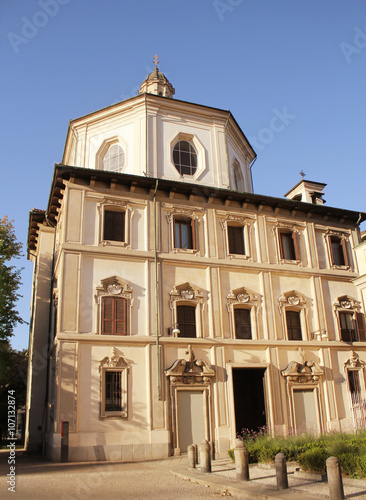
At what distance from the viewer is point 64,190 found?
20.4 metres

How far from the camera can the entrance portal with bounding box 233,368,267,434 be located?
2011 cm

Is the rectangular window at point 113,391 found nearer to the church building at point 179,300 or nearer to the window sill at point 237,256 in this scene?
the church building at point 179,300

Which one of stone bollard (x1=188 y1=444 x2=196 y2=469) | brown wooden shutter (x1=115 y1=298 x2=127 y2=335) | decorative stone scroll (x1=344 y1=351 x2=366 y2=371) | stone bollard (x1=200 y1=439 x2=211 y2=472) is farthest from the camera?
decorative stone scroll (x1=344 y1=351 x2=366 y2=371)

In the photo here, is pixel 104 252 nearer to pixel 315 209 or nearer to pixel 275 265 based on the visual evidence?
pixel 275 265

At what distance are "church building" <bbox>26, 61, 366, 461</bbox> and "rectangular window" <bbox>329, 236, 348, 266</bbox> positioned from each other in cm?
7

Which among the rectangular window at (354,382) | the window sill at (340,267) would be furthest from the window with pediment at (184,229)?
the rectangular window at (354,382)

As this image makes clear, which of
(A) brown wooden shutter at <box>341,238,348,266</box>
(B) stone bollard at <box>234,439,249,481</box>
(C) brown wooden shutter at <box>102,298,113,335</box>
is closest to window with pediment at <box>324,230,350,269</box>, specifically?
(A) brown wooden shutter at <box>341,238,348,266</box>

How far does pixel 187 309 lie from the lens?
20016 millimetres

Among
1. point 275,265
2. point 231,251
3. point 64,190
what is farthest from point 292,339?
point 64,190

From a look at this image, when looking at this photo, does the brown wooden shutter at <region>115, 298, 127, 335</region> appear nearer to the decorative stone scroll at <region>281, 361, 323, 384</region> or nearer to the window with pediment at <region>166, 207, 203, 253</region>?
Result: the window with pediment at <region>166, 207, 203, 253</region>

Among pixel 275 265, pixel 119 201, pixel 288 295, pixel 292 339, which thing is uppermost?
pixel 119 201

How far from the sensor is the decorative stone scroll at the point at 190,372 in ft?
60.4

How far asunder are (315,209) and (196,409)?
1203 cm

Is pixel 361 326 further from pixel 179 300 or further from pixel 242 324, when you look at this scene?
pixel 179 300
